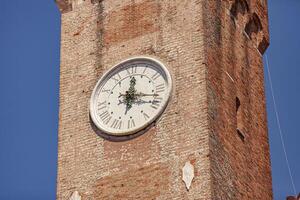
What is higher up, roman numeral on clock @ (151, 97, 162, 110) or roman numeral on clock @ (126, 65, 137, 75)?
roman numeral on clock @ (126, 65, 137, 75)

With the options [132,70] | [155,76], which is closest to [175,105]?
[155,76]

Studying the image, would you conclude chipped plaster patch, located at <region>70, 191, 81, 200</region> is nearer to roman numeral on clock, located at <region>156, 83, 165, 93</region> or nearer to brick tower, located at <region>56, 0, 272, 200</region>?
brick tower, located at <region>56, 0, 272, 200</region>

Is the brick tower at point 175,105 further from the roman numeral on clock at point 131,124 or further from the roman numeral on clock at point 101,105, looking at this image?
the roman numeral on clock at point 101,105

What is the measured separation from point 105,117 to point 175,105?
2.28 metres

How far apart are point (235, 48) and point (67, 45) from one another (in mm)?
5163

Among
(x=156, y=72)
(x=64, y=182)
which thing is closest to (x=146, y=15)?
(x=156, y=72)

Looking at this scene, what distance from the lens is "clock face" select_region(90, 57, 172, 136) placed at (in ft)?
148

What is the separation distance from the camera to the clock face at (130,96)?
148 ft

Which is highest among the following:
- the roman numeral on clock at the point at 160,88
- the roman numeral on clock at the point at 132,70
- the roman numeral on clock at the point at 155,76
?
the roman numeral on clock at the point at 132,70

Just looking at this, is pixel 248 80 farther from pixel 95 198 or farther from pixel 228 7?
pixel 95 198

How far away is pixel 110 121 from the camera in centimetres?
4541

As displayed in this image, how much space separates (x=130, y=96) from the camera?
45.4 m

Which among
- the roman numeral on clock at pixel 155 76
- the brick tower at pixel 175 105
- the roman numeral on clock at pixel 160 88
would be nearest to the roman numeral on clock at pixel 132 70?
the brick tower at pixel 175 105

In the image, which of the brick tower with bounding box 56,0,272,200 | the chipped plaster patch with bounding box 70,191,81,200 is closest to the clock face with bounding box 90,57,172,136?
the brick tower with bounding box 56,0,272,200
